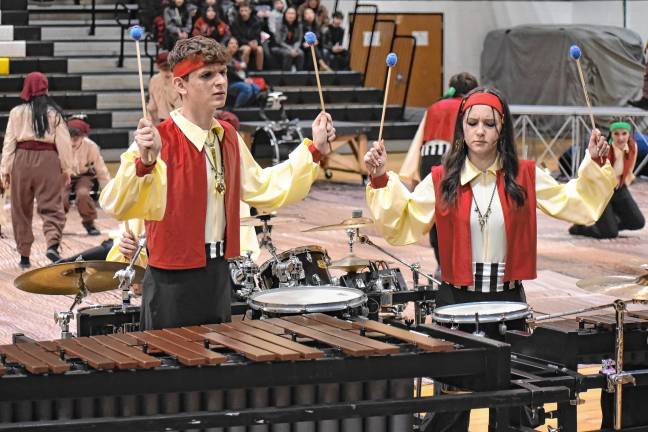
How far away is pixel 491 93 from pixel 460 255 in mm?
669

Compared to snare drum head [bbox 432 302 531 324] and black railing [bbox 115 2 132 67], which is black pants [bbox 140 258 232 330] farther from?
black railing [bbox 115 2 132 67]

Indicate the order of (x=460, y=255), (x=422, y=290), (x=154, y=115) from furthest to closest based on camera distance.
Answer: (x=154, y=115), (x=422, y=290), (x=460, y=255)

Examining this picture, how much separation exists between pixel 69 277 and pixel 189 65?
3.82 ft

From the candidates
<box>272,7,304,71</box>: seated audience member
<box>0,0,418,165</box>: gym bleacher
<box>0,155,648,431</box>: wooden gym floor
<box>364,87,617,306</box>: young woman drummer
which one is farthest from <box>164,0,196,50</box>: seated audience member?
<box>364,87,617,306</box>: young woman drummer

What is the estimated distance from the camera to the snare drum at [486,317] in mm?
4953

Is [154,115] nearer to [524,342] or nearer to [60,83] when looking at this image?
[60,83]

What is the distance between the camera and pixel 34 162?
10.6 m

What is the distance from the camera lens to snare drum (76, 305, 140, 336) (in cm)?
562

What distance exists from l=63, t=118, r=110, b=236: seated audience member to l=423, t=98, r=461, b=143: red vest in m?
3.65

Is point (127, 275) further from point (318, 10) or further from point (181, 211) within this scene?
point (318, 10)

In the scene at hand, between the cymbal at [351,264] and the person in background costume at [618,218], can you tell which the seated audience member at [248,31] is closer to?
the person in background costume at [618,218]

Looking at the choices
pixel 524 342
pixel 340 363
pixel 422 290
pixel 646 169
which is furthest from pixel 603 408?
pixel 646 169

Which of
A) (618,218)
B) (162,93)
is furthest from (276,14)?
(618,218)

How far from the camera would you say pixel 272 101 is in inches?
627
